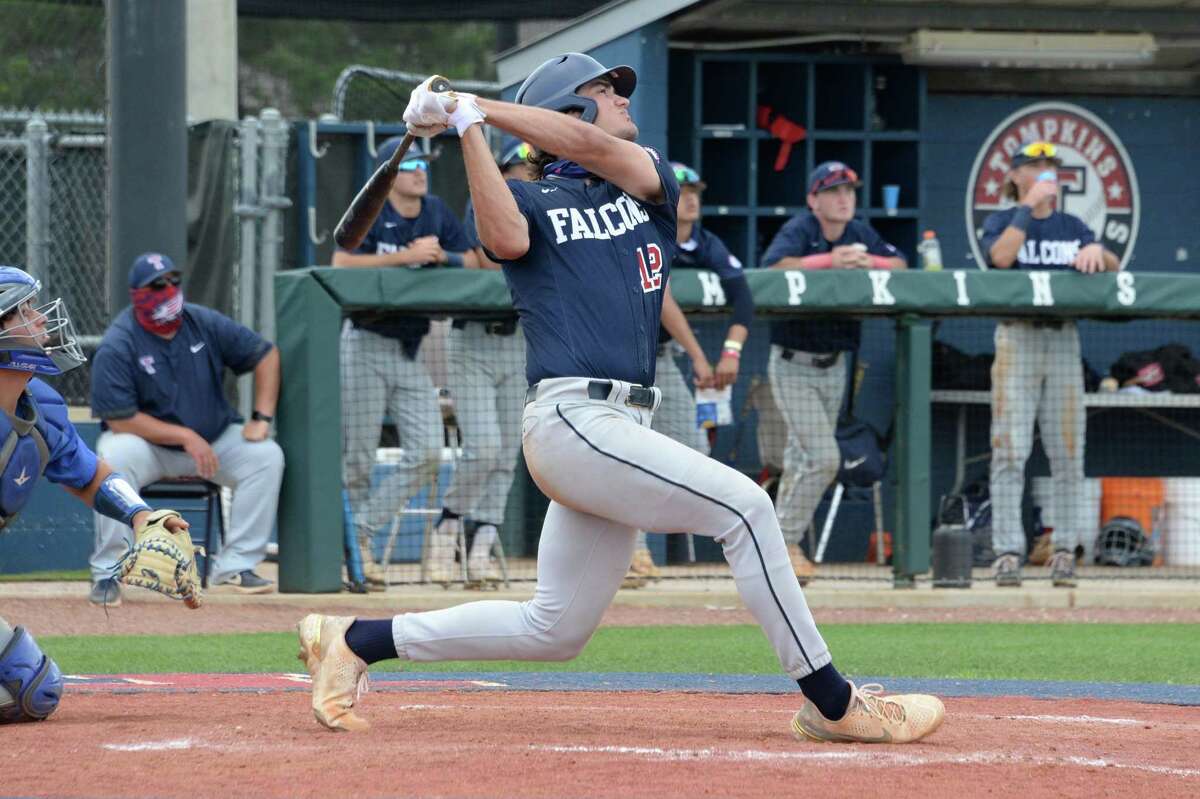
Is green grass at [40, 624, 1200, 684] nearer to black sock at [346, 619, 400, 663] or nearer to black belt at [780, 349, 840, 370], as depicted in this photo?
black belt at [780, 349, 840, 370]

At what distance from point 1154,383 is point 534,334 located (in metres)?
7.23

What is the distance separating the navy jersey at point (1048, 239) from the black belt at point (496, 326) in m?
2.54

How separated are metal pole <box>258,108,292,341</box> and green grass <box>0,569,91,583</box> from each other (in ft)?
5.58

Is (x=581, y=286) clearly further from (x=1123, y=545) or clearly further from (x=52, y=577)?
(x=1123, y=545)

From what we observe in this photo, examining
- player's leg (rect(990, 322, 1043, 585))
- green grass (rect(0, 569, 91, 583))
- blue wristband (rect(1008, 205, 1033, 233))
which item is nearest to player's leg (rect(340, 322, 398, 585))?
green grass (rect(0, 569, 91, 583))

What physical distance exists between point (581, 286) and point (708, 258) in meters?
4.43

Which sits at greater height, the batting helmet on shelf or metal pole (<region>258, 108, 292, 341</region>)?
metal pole (<region>258, 108, 292, 341</region>)

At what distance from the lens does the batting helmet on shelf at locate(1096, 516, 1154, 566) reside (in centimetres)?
1003

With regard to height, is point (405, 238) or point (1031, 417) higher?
point (405, 238)

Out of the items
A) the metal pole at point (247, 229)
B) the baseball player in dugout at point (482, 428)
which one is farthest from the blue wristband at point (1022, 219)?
the metal pole at point (247, 229)

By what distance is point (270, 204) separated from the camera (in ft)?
31.5

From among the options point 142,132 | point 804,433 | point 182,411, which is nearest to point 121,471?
point 182,411

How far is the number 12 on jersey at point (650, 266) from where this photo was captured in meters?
4.45

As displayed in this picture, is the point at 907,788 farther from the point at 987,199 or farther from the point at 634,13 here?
the point at 987,199
